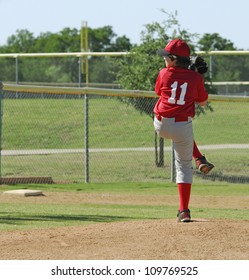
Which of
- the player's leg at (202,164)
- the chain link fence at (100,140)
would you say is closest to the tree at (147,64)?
the chain link fence at (100,140)

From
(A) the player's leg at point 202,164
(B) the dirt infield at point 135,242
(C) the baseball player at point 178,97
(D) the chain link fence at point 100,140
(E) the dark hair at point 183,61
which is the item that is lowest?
(D) the chain link fence at point 100,140

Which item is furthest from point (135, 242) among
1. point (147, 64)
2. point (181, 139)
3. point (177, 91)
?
point (147, 64)

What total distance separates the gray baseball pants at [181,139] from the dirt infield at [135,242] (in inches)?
21.3

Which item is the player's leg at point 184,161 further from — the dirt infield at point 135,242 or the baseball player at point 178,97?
the dirt infield at point 135,242

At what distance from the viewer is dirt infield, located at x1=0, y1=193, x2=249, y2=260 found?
8.02 meters

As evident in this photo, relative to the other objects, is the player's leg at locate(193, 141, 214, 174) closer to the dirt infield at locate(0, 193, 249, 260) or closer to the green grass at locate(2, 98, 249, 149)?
the dirt infield at locate(0, 193, 249, 260)

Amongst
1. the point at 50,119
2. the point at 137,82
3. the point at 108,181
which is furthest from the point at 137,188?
the point at 50,119

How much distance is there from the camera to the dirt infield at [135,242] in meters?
8.02

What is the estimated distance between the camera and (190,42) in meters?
22.7

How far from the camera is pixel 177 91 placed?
969 centimetres

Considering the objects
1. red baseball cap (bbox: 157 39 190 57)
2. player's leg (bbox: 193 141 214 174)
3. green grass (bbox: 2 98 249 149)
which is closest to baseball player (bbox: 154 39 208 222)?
red baseball cap (bbox: 157 39 190 57)

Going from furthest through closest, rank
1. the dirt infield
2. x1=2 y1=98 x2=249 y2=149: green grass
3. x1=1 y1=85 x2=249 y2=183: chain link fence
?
x1=2 y1=98 x2=249 y2=149: green grass < x1=1 y1=85 x2=249 y2=183: chain link fence < the dirt infield

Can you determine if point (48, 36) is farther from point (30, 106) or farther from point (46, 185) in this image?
point (46, 185)

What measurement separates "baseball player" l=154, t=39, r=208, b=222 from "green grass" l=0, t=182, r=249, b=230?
1.92m
